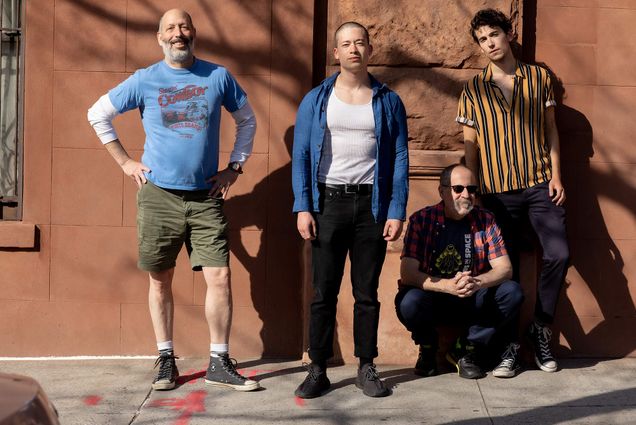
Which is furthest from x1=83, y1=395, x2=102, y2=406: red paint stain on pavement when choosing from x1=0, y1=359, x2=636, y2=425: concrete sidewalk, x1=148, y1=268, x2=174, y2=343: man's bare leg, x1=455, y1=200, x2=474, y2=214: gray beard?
x1=455, y1=200, x2=474, y2=214: gray beard

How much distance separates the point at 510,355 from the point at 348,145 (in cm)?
166

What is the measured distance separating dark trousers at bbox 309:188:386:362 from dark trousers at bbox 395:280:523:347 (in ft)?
0.88

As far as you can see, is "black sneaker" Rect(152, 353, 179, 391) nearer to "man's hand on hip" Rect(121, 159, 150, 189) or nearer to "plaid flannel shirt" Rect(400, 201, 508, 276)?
"man's hand on hip" Rect(121, 159, 150, 189)

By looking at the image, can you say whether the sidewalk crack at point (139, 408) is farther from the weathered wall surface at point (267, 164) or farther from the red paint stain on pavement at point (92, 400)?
the weathered wall surface at point (267, 164)

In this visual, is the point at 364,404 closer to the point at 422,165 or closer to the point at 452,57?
the point at 422,165

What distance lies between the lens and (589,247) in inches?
267

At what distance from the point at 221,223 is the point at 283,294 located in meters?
0.93

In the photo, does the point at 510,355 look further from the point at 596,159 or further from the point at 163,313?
the point at 163,313

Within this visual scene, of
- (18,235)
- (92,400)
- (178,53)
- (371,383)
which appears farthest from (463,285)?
(18,235)

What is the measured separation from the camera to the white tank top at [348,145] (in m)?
5.74

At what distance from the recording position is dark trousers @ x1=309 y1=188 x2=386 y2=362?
576 cm

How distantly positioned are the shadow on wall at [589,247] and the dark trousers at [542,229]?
45 cm

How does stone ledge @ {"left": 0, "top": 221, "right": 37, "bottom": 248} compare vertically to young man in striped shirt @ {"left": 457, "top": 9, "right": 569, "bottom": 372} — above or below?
below

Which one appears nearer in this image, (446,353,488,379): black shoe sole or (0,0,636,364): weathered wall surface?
→ (446,353,488,379): black shoe sole
